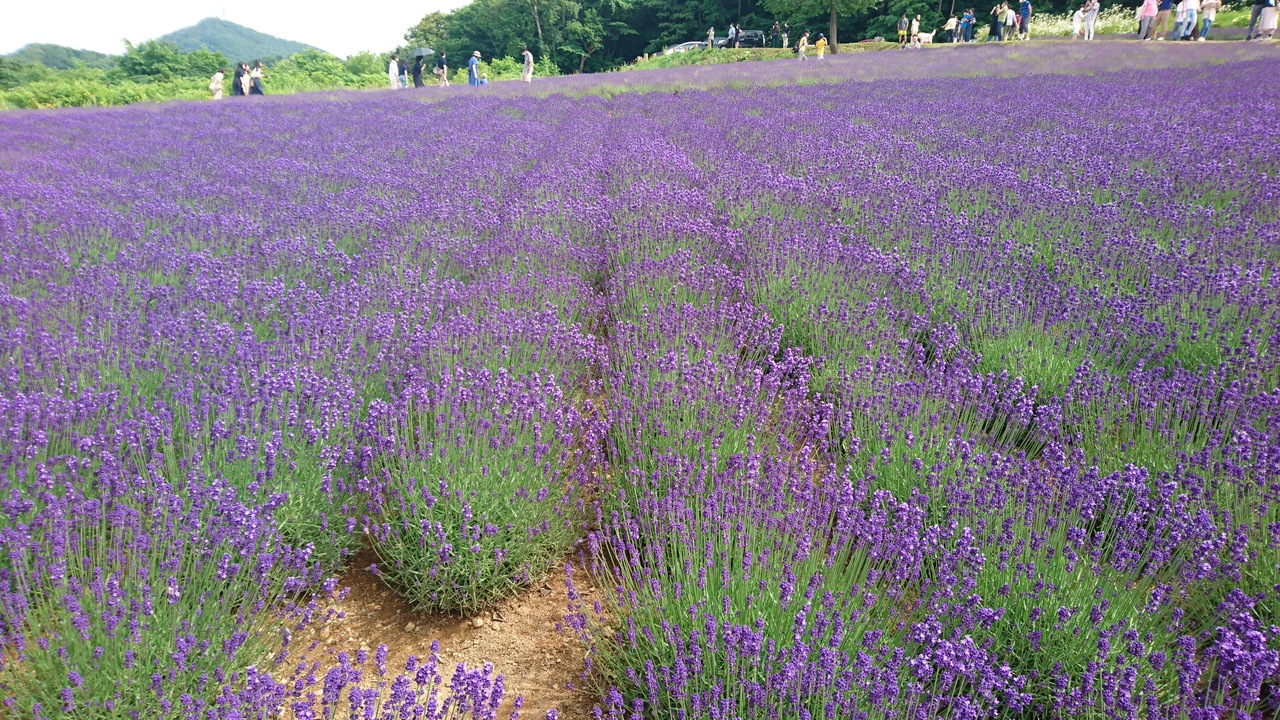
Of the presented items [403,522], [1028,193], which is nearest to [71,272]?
[403,522]

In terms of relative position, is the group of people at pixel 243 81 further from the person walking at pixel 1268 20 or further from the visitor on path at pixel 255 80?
the person walking at pixel 1268 20

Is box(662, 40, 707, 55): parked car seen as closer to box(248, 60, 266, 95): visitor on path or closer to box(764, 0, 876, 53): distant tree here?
box(764, 0, 876, 53): distant tree

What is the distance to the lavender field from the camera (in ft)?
5.04

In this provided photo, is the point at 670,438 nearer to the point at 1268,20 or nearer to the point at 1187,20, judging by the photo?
the point at 1268,20

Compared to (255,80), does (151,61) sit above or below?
above

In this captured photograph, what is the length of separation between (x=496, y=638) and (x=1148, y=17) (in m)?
27.2

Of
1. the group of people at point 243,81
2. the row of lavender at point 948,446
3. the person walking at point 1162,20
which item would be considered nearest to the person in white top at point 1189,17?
the person walking at point 1162,20

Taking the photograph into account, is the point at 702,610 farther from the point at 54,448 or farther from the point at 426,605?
the point at 54,448

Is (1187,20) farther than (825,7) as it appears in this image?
No

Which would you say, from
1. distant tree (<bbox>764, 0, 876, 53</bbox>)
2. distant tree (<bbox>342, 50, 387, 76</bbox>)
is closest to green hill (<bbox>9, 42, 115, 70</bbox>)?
distant tree (<bbox>342, 50, 387, 76</bbox>)

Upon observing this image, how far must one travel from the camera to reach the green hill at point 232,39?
534 feet

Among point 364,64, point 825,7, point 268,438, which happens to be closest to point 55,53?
point 364,64

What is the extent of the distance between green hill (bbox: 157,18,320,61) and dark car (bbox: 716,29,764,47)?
15972 cm

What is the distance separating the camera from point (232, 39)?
17112 cm
